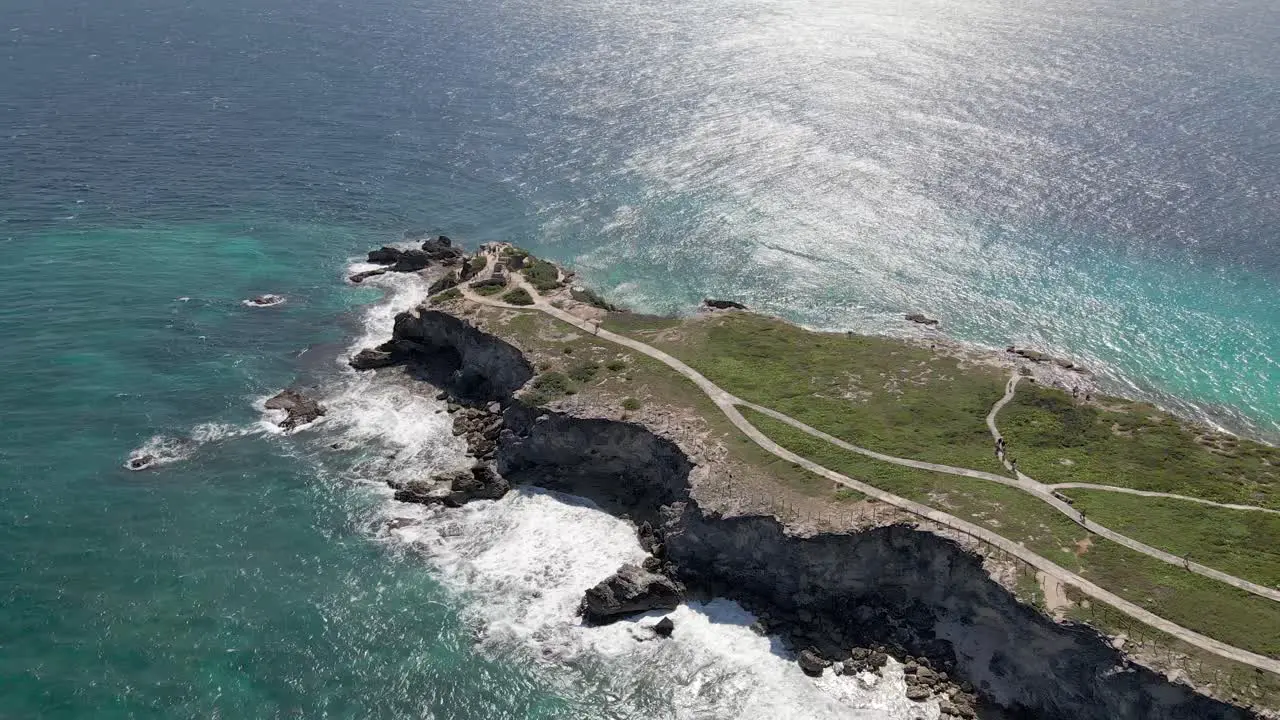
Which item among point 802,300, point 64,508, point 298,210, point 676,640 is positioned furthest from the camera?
point 298,210

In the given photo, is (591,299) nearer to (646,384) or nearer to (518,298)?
(518,298)

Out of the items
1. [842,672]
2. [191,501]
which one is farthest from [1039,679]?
[191,501]

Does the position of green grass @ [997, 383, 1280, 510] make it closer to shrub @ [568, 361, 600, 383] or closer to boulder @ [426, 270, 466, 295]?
shrub @ [568, 361, 600, 383]

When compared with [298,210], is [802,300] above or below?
above

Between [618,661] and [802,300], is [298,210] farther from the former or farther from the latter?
[618,661]

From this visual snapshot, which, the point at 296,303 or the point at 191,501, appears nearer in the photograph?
the point at 191,501

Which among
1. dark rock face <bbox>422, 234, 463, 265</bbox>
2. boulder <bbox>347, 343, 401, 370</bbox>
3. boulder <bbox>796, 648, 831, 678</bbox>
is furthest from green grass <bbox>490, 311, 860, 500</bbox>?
dark rock face <bbox>422, 234, 463, 265</bbox>

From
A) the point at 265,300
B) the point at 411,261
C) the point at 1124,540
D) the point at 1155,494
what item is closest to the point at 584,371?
the point at 411,261
